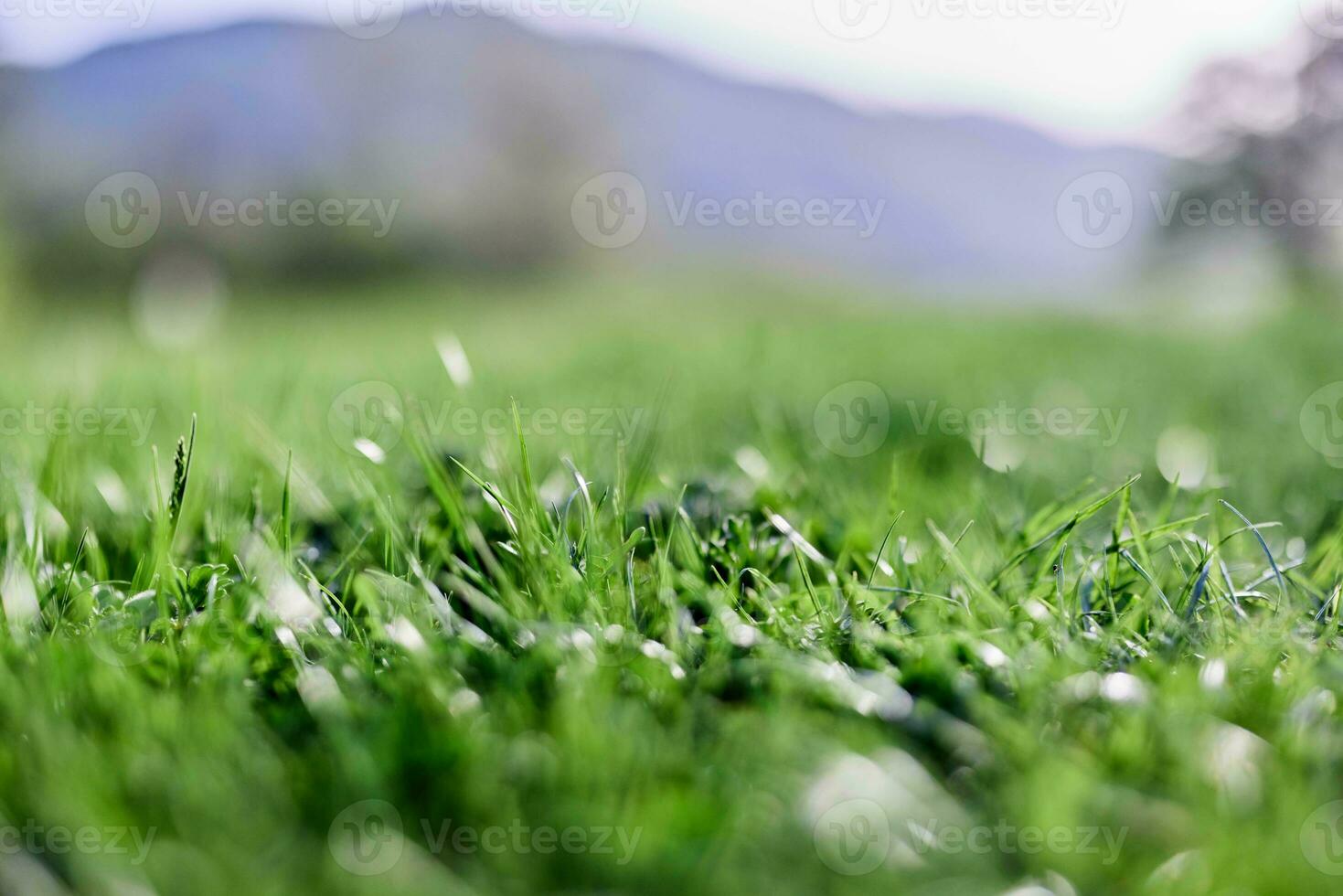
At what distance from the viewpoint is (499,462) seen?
55.5 inches

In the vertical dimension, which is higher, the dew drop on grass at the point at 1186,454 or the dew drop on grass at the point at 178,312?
the dew drop on grass at the point at 1186,454

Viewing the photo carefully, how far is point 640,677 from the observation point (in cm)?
113

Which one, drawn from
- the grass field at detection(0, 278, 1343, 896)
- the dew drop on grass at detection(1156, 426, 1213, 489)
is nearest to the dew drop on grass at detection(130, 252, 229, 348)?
the grass field at detection(0, 278, 1343, 896)

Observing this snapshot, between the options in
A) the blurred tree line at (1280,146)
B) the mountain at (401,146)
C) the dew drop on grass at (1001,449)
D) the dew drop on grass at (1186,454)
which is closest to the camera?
the dew drop on grass at (1186,454)

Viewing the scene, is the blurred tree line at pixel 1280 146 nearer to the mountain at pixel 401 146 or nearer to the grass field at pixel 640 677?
the mountain at pixel 401 146

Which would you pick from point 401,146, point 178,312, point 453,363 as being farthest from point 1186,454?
point 401,146

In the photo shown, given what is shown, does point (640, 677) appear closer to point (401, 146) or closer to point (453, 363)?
point (453, 363)

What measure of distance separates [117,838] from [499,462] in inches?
26.7

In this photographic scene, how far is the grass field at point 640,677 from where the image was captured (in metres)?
0.88

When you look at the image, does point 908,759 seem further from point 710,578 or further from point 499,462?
point 499,462

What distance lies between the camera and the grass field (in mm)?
880

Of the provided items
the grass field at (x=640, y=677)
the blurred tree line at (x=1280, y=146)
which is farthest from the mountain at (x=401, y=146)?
the grass field at (x=640, y=677)

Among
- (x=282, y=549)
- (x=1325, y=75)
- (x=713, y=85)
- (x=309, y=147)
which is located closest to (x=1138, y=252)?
(x=1325, y=75)

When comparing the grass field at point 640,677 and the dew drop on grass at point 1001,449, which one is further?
the dew drop on grass at point 1001,449
